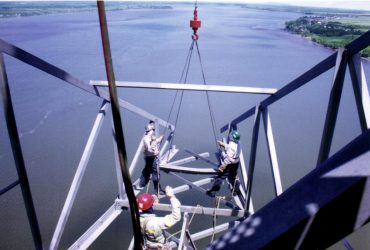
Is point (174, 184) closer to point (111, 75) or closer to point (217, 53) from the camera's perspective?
point (111, 75)

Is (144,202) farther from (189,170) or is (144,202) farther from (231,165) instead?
(231,165)

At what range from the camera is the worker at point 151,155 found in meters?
5.49

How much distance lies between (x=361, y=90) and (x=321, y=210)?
1887 mm

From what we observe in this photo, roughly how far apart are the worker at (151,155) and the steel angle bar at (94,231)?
90cm

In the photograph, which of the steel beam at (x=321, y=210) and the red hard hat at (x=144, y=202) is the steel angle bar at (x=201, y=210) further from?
the steel beam at (x=321, y=210)

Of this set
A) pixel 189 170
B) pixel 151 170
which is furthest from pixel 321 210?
pixel 151 170

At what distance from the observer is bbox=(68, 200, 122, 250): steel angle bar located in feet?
13.6

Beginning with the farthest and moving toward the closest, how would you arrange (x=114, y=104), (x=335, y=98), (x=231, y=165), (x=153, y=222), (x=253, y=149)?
(x=231, y=165), (x=253, y=149), (x=153, y=222), (x=335, y=98), (x=114, y=104)

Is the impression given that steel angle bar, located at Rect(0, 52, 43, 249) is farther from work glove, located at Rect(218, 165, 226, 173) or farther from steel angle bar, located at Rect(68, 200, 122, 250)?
work glove, located at Rect(218, 165, 226, 173)

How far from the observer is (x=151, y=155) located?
5590 millimetres

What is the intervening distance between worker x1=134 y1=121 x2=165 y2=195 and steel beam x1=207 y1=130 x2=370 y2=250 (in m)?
4.65

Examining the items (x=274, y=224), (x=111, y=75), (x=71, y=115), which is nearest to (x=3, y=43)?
(x=111, y=75)

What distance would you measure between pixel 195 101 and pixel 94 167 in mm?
9213

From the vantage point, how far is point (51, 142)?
14.5m
